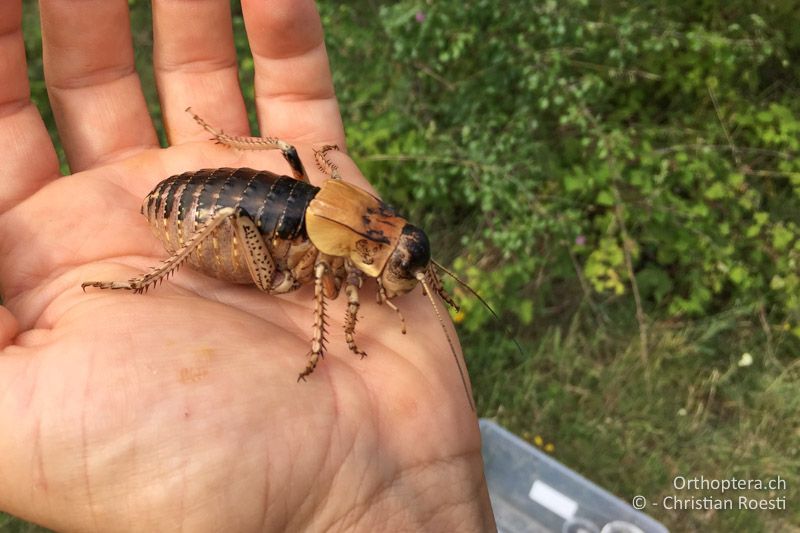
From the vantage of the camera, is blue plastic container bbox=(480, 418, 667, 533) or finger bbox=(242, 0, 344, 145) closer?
finger bbox=(242, 0, 344, 145)

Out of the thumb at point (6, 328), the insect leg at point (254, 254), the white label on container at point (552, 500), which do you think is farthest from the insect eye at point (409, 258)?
the white label on container at point (552, 500)

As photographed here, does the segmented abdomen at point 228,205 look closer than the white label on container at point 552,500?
Yes

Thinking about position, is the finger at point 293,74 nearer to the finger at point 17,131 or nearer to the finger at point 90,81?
the finger at point 90,81

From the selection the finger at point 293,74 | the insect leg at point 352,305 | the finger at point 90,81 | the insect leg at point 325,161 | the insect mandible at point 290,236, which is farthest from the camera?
the insect leg at point 325,161

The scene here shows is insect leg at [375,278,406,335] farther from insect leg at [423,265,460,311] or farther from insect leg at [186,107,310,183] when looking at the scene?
insect leg at [186,107,310,183]

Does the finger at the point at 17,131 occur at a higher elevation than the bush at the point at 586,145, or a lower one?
higher

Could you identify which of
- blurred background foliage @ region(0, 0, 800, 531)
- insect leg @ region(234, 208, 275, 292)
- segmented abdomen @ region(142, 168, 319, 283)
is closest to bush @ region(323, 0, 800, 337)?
blurred background foliage @ region(0, 0, 800, 531)

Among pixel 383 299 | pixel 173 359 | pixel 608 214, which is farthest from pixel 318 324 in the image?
pixel 608 214
